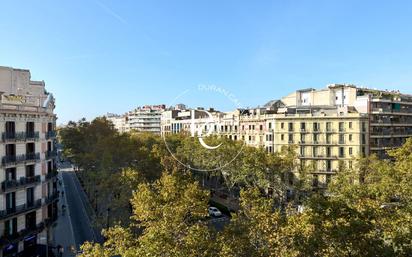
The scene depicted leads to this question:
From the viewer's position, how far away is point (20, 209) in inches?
1287

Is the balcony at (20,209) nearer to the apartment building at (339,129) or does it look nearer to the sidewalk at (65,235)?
the sidewalk at (65,235)

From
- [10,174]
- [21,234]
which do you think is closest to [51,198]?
[21,234]

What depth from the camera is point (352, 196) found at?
85.5ft

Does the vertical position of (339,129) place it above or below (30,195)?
above

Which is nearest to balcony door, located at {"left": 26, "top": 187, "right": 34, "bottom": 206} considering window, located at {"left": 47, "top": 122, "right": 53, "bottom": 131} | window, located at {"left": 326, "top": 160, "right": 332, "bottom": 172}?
window, located at {"left": 47, "top": 122, "right": 53, "bottom": 131}

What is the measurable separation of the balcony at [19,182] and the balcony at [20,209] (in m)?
1.90

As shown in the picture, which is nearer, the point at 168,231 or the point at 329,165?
the point at 168,231

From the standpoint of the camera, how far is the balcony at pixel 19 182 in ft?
103

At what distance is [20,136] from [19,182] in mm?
4284

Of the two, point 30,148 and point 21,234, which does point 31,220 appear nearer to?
point 21,234

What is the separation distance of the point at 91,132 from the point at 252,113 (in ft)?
112

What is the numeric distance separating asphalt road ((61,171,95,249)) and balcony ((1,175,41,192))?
9022 millimetres

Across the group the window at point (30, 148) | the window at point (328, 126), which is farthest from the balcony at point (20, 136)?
the window at point (328, 126)

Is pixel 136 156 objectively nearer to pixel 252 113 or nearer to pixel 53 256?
pixel 53 256
